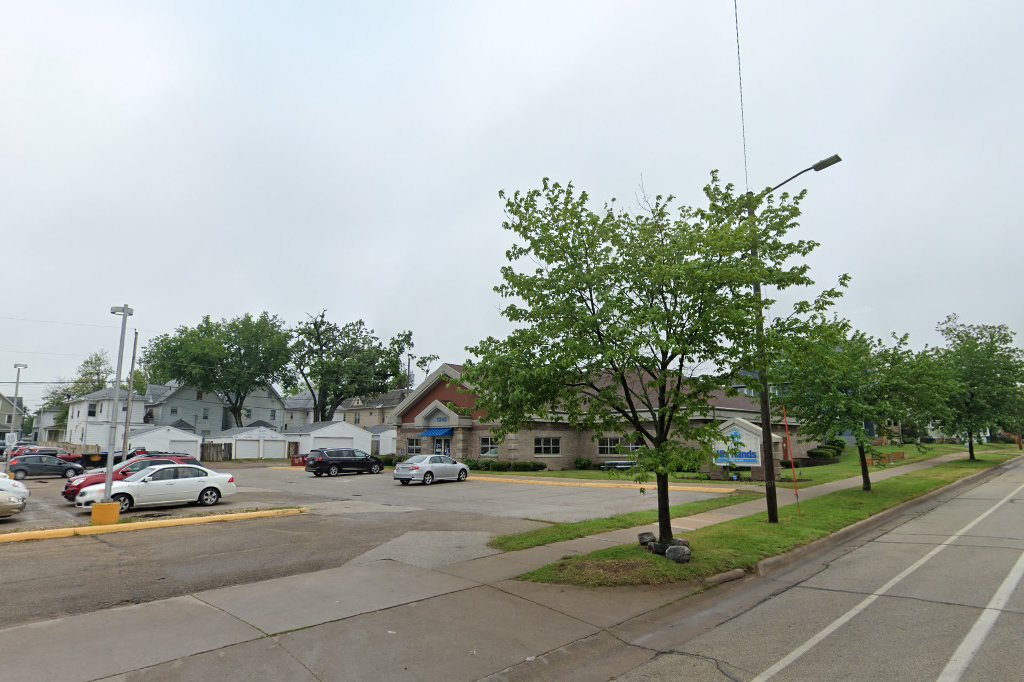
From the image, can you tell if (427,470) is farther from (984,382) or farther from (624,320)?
(984,382)

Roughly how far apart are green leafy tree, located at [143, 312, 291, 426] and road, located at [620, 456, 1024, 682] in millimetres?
65680

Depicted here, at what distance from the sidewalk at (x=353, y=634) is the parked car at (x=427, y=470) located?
19.2 m

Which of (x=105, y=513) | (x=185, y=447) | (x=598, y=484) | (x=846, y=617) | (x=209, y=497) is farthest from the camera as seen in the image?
(x=185, y=447)

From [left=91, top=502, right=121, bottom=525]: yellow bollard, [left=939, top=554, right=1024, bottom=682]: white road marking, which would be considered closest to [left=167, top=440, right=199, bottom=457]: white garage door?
[left=91, top=502, right=121, bottom=525]: yellow bollard

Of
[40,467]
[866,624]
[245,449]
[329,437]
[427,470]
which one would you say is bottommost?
[866,624]

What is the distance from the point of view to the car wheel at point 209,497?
1928 cm

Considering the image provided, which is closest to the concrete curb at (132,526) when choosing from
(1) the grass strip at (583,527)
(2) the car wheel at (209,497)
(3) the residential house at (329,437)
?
(2) the car wheel at (209,497)

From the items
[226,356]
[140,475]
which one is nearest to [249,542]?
[140,475]

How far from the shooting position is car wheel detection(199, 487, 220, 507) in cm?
1928

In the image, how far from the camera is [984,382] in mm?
34125

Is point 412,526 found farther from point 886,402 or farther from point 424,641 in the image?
point 886,402

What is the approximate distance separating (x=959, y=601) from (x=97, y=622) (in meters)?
10.4

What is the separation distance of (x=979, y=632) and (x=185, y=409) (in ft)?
259

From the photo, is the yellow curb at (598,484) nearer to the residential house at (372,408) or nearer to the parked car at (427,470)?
A: the parked car at (427,470)
